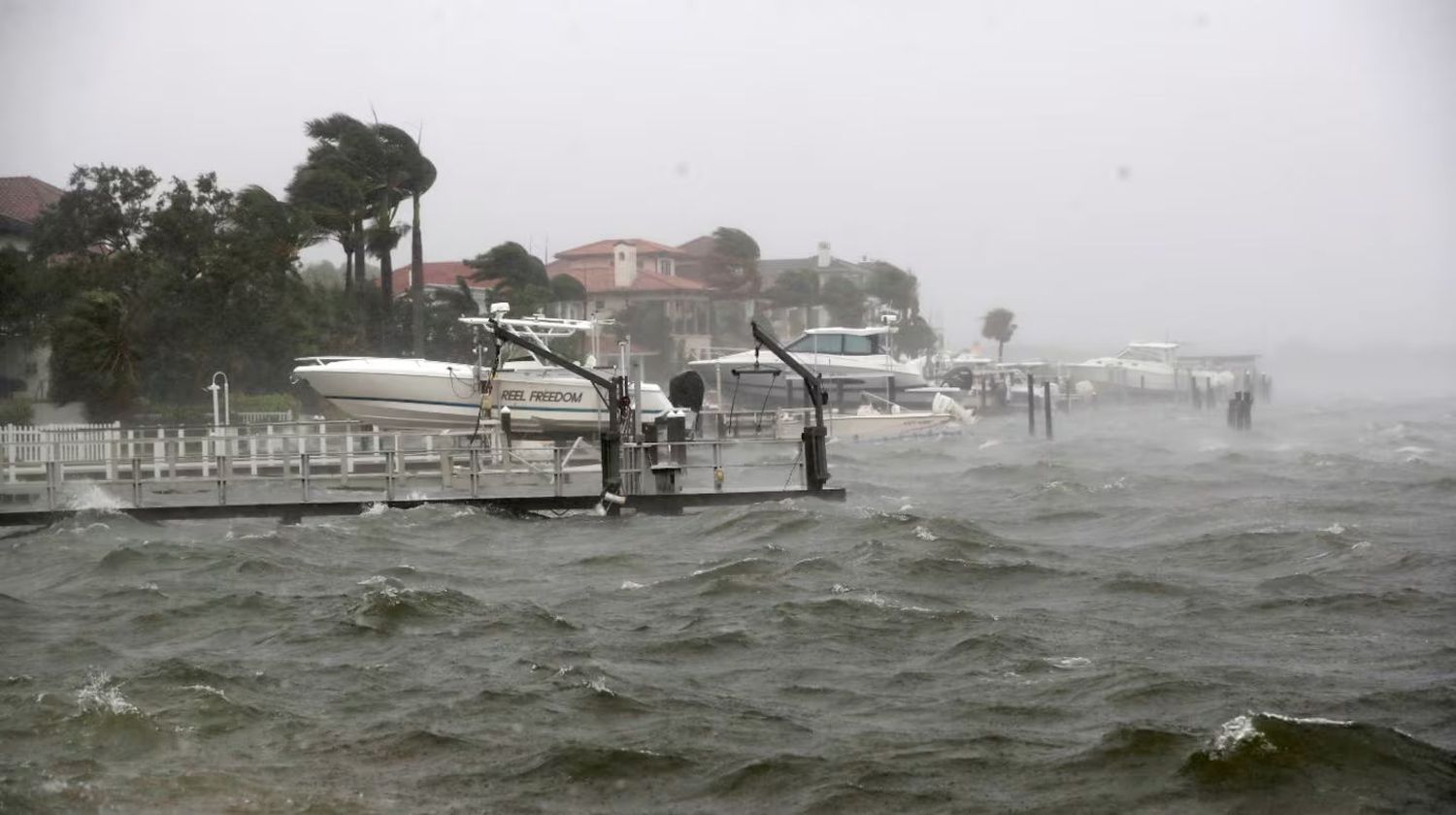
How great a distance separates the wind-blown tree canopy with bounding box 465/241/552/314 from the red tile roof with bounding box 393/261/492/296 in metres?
8.85

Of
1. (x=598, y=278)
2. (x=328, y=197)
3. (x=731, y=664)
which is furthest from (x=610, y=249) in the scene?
(x=731, y=664)

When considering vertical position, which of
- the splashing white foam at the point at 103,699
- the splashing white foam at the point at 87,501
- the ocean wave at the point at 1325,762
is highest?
the splashing white foam at the point at 87,501

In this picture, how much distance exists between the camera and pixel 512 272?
61.2 m

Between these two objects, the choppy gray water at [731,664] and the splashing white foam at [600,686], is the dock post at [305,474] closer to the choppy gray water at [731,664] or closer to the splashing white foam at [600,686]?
the choppy gray water at [731,664]

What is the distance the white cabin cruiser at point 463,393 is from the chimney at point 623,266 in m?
54.6

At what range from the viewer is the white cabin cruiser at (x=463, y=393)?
1137 inches

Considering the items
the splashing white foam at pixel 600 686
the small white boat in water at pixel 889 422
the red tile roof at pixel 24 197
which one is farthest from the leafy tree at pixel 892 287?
the splashing white foam at pixel 600 686

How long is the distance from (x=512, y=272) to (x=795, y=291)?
37284 millimetres

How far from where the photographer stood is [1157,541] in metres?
22.5

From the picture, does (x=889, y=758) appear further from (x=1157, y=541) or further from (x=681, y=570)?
(x=1157, y=541)

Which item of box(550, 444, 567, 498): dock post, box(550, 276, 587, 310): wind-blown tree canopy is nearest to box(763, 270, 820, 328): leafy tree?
box(550, 276, 587, 310): wind-blown tree canopy

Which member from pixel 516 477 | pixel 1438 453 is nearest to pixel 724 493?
pixel 516 477

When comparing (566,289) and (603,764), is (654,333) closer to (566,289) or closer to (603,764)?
(566,289)

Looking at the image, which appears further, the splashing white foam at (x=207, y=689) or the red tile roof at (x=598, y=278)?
the red tile roof at (x=598, y=278)
